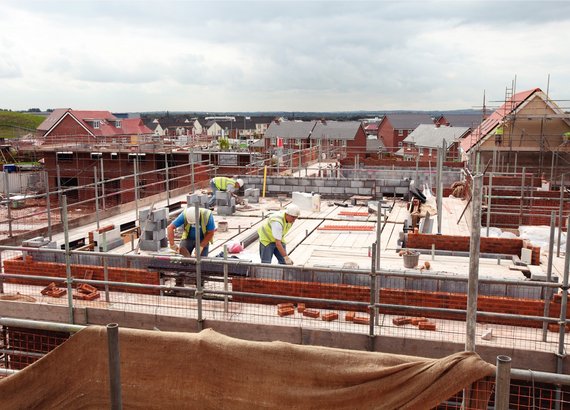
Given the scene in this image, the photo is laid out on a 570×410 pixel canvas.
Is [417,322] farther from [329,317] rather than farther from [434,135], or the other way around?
[434,135]

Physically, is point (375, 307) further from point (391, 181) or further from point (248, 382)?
point (391, 181)

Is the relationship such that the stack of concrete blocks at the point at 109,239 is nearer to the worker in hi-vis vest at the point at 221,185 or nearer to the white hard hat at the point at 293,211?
the worker in hi-vis vest at the point at 221,185

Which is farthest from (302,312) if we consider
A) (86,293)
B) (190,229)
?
(86,293)

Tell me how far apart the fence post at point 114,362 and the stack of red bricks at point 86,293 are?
20.3ft

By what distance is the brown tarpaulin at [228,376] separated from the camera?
359 centimetres

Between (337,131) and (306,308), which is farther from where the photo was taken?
(337,131)

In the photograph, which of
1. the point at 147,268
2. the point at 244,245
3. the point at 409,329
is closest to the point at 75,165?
the point at 244,245

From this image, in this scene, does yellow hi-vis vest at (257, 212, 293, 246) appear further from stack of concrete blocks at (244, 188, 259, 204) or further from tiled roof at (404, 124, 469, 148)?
tiled roof at (404, 124, 469, 148)

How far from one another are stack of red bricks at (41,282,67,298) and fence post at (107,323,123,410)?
21.6 ft

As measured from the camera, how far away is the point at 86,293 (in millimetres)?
9422

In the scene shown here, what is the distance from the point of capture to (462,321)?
8.38m

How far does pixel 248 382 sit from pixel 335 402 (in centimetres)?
64

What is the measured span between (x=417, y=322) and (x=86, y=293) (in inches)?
223

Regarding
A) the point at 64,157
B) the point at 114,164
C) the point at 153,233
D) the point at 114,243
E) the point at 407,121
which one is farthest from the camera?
the point at 407,121
